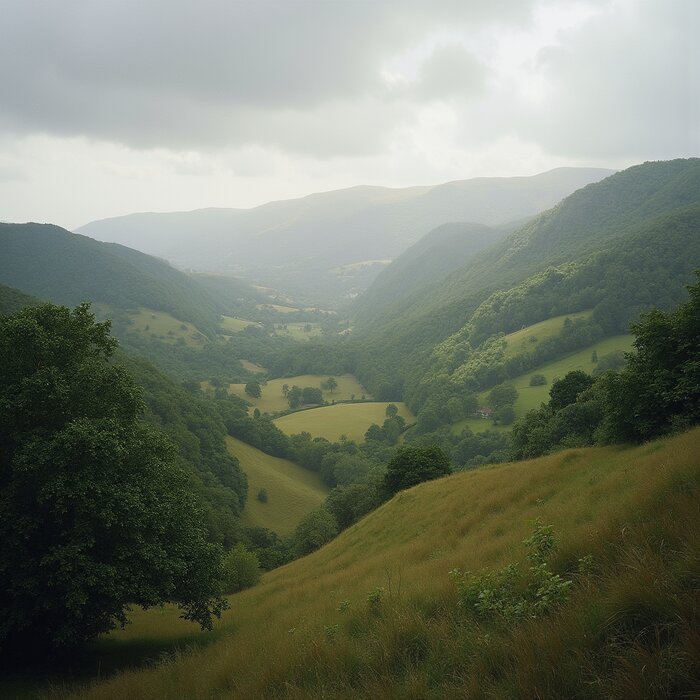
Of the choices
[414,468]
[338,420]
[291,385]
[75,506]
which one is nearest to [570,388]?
[414,468]

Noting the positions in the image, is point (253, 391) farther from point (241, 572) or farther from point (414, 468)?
point (241, 572)

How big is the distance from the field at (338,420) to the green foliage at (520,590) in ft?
363

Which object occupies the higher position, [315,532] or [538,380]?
[538,380]

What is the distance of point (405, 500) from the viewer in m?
28.6

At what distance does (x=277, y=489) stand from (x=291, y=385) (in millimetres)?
97600

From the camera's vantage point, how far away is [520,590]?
7227mm

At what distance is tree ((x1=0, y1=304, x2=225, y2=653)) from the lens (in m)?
12.5

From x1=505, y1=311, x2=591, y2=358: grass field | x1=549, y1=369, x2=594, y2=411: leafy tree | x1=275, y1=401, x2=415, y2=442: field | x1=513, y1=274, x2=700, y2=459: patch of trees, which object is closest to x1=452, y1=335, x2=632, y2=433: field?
x1=505, y1=311, x2=591, y2=358: grass field

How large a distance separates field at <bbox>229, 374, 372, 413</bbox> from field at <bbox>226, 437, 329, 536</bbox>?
177ft

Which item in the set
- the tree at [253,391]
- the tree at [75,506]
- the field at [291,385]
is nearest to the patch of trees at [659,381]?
the tree at [75,506]

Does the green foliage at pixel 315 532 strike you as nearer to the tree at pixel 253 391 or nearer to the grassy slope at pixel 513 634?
the grassy slope at pixel 513 634

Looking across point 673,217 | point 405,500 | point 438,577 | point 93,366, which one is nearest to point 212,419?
point 405,500

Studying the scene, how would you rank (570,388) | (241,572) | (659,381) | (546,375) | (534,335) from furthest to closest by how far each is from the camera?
(534,335) → (546,375) → (570,388) → (241,572) → (659,381)

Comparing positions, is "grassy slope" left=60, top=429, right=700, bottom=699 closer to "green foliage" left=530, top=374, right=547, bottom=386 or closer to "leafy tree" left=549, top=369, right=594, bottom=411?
"leafy tree" left=549, top=369, right=594, bottom=411
